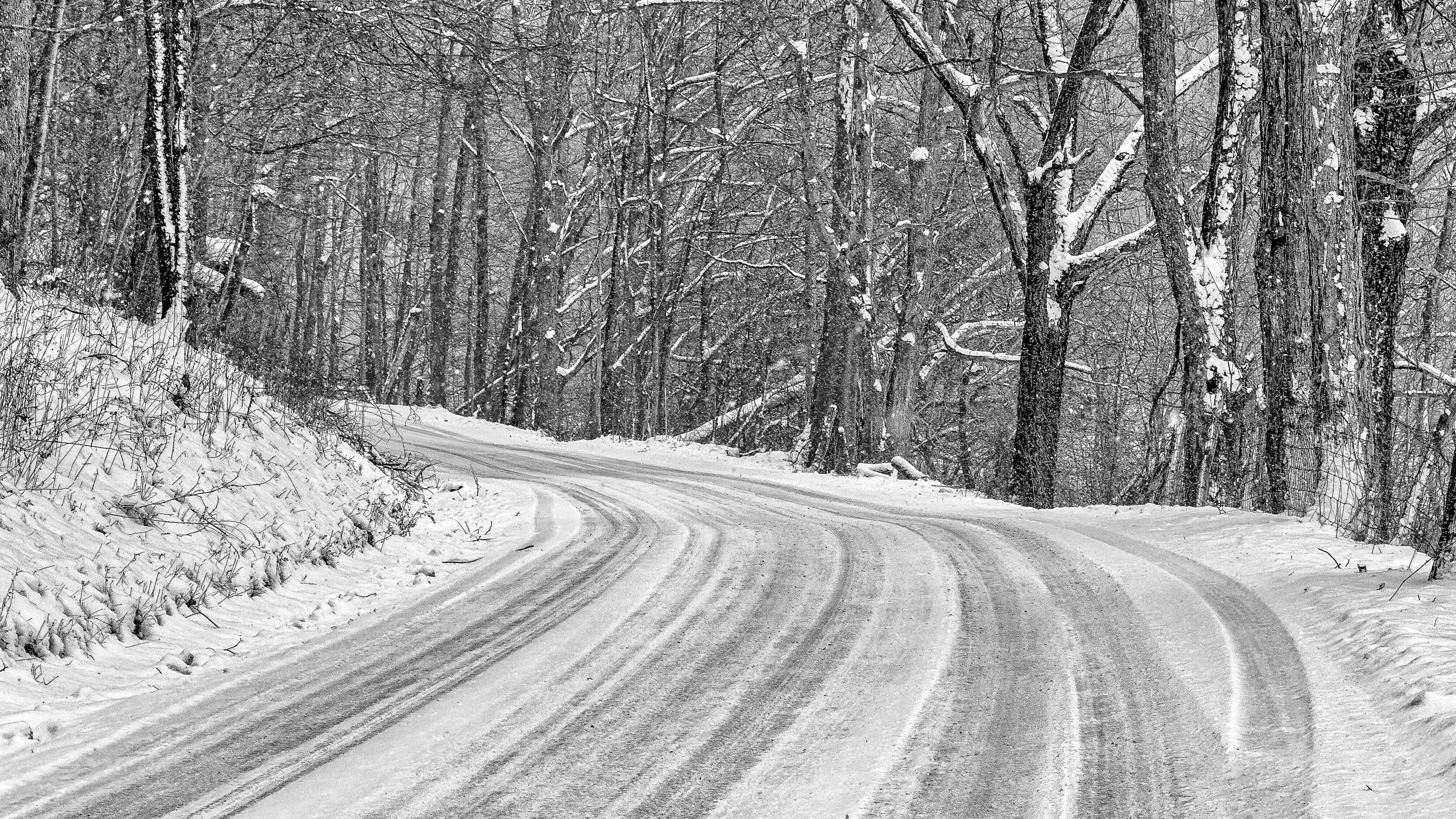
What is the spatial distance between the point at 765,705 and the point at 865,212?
501 inches

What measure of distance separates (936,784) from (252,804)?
7.06 feet

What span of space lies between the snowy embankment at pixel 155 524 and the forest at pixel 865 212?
1.52m

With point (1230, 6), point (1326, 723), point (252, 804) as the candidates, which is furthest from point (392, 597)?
point (1230, 6)

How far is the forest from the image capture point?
892cm

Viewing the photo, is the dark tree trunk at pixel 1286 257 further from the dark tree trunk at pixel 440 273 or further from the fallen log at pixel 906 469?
the dark tree trunk at pixel 440 273

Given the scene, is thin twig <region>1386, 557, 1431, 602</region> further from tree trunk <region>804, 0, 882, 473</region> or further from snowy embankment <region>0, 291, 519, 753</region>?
tree trunk <region>804, 0, 882, 473</region>

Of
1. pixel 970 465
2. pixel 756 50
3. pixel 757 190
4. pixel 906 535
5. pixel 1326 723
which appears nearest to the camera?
pixel 1326 723

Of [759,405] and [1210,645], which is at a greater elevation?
[759,405]

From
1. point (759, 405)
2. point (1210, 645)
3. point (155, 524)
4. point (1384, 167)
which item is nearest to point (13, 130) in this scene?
point (155, 524)

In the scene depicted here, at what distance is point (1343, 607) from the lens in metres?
5.15

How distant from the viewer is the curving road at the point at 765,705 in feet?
11.1

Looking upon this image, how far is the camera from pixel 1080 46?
39.8 ft

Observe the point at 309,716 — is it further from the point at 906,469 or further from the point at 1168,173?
the point at 906,469

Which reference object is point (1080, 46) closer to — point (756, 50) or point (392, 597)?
point (392, 597)
